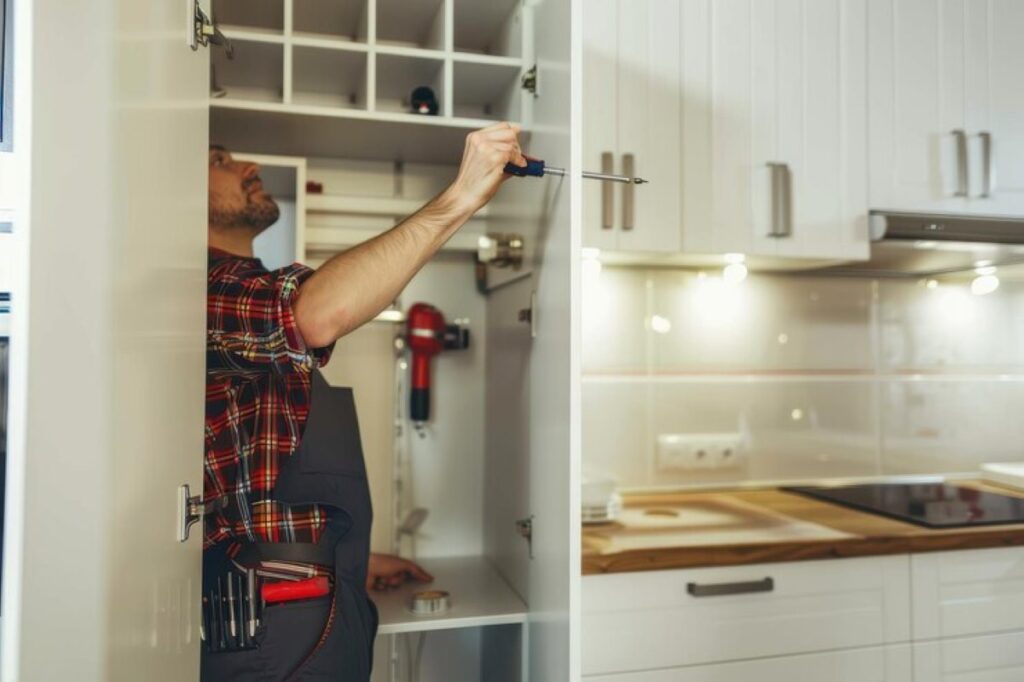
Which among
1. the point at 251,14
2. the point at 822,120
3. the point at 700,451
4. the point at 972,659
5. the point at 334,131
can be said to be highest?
the point at 251,14

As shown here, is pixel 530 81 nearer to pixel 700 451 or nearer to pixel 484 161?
pixel 484 161

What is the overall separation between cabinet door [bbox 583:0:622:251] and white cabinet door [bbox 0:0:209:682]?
92 cm

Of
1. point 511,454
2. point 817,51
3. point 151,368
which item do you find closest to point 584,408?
point 511,454

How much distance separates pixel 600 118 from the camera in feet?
5.46

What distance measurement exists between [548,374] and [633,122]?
0.75m

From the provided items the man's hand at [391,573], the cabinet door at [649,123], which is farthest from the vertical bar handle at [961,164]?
the man's hand at [391,573]

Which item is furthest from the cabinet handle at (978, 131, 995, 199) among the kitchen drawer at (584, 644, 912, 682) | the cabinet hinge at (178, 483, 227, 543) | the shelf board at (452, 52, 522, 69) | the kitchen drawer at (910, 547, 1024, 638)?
the cabinet hinge at (178, 483, 227, 543)

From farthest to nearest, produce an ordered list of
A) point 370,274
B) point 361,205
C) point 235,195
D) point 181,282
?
1. point 361,205
2. point 235,195
3. point 370,274
4. point 181,282

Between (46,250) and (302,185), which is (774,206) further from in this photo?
(46,250)

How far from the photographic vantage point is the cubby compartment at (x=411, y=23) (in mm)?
1597

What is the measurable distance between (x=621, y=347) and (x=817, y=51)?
0.90m

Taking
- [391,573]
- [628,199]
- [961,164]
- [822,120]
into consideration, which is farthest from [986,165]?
[391,573]

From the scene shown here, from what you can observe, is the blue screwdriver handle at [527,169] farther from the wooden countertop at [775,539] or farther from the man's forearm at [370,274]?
the wooden countertop at [775,539]

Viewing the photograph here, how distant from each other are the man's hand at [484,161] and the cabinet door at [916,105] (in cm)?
114
